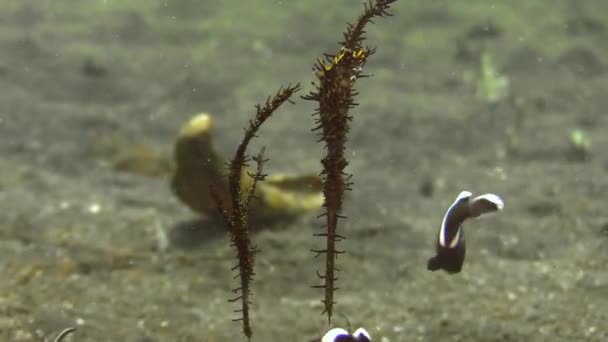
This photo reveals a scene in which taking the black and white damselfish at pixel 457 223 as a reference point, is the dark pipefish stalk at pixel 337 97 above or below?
above

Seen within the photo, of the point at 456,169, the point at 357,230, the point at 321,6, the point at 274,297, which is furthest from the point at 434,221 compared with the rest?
the point at 321,6

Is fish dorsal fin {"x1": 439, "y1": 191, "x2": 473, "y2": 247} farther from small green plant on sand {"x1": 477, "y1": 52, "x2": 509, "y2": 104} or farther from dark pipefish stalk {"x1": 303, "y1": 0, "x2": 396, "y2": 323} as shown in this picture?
small green plant on sand {"x1": 477, "y1": 52, "x2": 509, "y2": 104}

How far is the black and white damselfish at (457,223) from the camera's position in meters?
2.60

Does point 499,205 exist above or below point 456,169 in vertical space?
below

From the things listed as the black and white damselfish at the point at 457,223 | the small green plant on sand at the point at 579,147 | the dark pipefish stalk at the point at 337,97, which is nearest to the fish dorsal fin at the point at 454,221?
the black and white damselfish at the point at 457,223

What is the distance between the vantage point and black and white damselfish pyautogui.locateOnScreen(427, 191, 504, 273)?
102 inches

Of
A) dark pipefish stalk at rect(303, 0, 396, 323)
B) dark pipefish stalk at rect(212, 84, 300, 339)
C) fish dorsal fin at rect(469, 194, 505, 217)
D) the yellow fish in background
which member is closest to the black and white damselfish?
fish dorsal fin at rect(469, 194, 505, 217)

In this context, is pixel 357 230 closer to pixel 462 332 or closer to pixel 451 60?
pixel 462 332

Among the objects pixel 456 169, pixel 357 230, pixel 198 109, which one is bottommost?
pixel 357 230

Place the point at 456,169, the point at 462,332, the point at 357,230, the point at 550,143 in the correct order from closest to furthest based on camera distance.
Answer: the point at 462,332
the point at 357,230
the point at 456,169
the point at 550,143

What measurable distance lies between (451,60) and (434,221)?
5.52 m

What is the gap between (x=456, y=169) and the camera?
685cm

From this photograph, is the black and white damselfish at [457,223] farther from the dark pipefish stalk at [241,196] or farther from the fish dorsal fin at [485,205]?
the dark pipefish stalk at [241,196]

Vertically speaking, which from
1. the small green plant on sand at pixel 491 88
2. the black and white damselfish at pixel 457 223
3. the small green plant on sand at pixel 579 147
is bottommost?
the black and white damselfish at pixel 457 223
